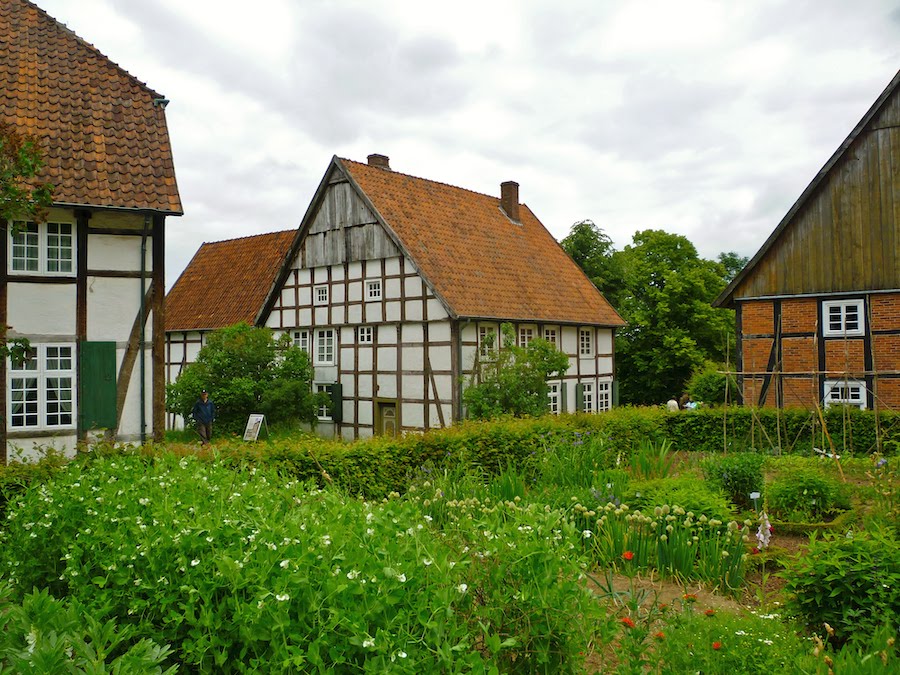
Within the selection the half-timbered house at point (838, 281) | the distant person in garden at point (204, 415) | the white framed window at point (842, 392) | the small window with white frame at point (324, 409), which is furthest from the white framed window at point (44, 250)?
the white framed window at point (842, 392)

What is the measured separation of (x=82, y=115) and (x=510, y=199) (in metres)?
16.9

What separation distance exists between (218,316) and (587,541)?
24.4 meters

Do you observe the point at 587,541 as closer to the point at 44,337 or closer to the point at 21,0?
the point at 44,337

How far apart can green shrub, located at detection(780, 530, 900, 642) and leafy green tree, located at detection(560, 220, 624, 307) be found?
34419 mm

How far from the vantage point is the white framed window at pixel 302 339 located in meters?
25.5

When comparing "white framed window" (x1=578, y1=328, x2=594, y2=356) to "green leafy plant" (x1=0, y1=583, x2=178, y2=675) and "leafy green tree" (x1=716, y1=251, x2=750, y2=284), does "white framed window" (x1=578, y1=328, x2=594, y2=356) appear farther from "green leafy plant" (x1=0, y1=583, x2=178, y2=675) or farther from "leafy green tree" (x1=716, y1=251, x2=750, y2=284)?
"leafy green tree" (x1=716, y1=251, x2=750, y2=284)

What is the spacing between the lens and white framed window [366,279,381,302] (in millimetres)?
22984

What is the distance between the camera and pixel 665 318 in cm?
3791

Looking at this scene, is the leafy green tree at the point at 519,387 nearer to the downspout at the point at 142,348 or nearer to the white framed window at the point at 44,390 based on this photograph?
the downspout at the point at 142,348

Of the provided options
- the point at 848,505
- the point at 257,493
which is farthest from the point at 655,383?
the point at 257,493

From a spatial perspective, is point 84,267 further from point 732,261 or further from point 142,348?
point 732,261

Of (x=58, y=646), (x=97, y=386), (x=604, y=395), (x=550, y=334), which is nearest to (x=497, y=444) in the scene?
(x=97, y=386)

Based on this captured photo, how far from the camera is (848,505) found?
31.3ft

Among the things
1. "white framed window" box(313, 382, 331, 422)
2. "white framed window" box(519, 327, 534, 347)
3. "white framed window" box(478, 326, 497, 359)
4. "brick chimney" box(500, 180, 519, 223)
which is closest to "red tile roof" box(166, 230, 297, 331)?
"white framed window" box(313, 382, 331, 422)
